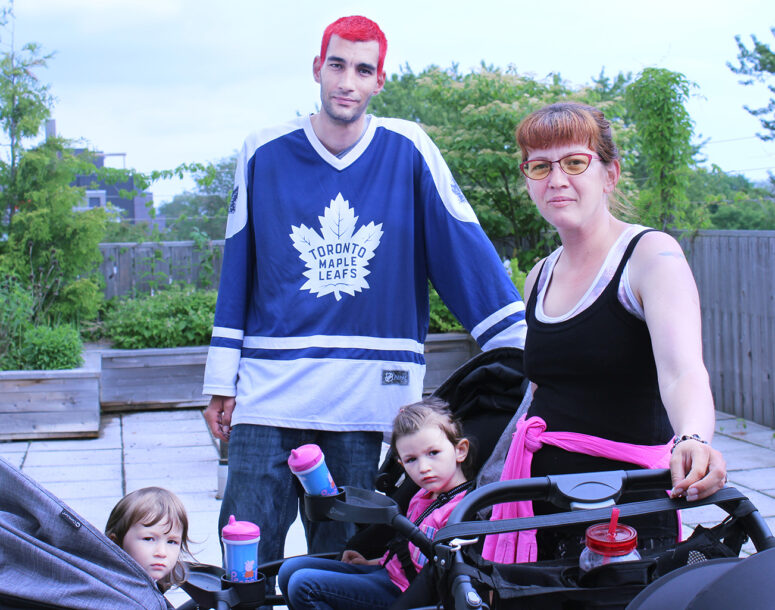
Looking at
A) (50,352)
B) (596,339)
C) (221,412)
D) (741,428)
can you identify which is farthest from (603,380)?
(50,352)

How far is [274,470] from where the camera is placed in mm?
2654

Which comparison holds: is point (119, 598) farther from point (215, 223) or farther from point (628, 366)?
point (215, 223)

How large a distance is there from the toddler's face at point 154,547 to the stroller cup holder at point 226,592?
0.43ft

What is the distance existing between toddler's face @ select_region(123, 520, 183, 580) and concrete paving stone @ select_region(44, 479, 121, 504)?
353cm

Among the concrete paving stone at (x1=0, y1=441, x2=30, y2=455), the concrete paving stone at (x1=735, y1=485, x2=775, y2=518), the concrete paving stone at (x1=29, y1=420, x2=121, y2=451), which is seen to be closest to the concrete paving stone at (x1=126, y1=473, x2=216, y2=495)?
Answer: the concrete paving stone at (x1=29, y1=420, x2=121, y2=451)

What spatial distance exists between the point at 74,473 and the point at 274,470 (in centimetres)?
393

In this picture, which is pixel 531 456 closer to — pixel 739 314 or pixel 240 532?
pixel 240 532

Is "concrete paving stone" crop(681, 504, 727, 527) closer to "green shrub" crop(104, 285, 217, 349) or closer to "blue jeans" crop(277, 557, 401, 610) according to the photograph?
"blue jeans" crop(277, 557, 401, 610)

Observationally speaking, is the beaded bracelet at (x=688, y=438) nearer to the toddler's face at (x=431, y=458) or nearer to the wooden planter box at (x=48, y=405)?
the toddler's face at (x=431, y=458)

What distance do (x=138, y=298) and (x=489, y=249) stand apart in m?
8.21

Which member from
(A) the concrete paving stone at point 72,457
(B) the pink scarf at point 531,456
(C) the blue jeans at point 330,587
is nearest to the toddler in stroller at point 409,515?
(C) the blue jeans at point 330,587

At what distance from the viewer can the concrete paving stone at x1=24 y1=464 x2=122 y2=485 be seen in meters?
5.93

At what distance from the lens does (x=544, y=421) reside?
1.95 meters

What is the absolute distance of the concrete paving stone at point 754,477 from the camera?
18.2 ft
